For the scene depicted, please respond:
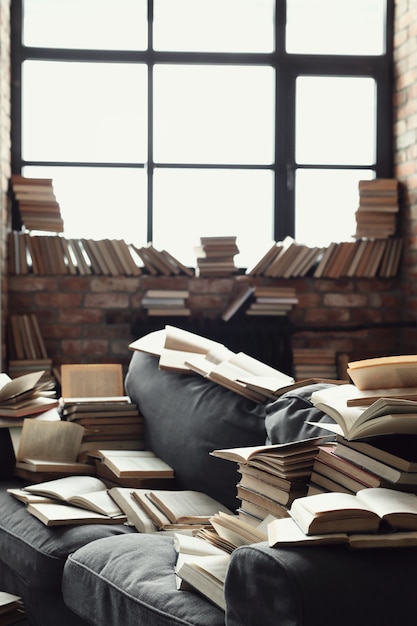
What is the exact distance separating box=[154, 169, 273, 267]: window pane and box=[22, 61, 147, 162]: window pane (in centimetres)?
30

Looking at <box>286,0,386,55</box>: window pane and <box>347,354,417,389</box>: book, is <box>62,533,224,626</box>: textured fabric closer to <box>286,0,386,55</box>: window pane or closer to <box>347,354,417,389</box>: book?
<box>347,354,417,389</box>: book

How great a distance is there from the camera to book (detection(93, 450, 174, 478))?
9.53 feet

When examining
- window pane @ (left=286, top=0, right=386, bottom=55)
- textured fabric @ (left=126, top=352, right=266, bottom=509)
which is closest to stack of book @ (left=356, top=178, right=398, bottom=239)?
window pane @ (left=286, top=0, right=386, bottom=55)

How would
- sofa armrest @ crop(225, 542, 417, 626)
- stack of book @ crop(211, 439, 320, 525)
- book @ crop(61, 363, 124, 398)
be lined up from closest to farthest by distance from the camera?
sofa armrest @ crop(225, 542, 417, 626) → stack of book @ crop(211, 439, 320, 525) → book @ crop(61, 363, 124, 398)

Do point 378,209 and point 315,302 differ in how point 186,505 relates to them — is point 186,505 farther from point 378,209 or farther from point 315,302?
point 378,209

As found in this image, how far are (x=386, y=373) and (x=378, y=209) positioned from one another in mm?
3974

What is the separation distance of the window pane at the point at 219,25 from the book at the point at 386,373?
429 cm

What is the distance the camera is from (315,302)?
576 cm

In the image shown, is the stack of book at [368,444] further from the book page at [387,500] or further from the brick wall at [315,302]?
the brick wall at [315,302]

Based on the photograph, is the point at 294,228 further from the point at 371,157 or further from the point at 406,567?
the point at 406,567

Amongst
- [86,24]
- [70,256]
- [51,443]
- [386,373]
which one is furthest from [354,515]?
[86,24]

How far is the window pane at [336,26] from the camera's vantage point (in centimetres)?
590

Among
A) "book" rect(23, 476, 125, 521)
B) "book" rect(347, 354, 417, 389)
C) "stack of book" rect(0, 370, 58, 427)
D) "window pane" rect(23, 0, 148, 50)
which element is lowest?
"book" rect(23, 476, 125, 521)

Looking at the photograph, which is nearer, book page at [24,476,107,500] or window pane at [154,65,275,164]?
book page at [24,476,107,500]
